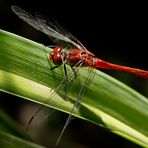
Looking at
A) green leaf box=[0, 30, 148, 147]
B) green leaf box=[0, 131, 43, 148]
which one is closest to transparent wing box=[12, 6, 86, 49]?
green leaf box=[0, 30, 148, 147]

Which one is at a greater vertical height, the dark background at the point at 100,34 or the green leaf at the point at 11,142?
the dark background at the point at 100,34

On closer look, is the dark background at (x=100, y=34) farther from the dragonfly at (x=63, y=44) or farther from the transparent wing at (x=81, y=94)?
the transparent wing at (x=81, y=94)

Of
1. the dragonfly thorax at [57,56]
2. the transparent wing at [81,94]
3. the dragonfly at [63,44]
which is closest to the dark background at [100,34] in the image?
the dragonfly at [63,44]

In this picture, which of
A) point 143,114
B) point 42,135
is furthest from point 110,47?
point 143,114

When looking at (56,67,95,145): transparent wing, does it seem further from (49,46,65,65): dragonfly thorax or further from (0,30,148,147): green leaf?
(49,46,65,65): dragonfly thorax

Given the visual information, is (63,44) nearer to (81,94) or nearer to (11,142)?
(81,94)

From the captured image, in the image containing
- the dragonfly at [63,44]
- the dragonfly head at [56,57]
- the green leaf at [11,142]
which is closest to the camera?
the green leaf at [11,142]
